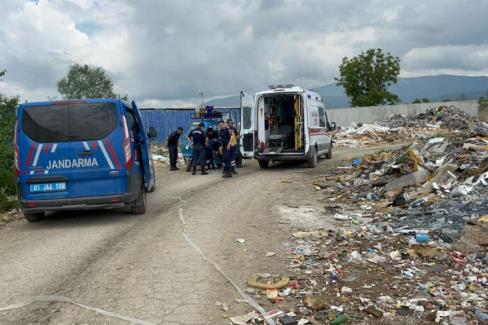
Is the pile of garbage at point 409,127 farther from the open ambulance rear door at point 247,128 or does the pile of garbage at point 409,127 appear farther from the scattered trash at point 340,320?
the scattered trash at point 340,320

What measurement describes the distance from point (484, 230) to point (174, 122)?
2557cm

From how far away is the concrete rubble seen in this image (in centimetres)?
466

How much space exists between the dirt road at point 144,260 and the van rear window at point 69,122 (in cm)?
148

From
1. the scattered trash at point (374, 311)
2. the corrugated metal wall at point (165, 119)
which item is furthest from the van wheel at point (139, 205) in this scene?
the corrugated metal wall at point (165, 119)

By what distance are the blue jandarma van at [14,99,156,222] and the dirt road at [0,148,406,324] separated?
1.62 ft

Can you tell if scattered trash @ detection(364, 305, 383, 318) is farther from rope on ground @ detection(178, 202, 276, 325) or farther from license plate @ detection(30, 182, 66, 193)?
license plate @ detection(30, 182, 66, 193)

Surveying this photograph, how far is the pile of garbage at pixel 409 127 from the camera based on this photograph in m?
30.1

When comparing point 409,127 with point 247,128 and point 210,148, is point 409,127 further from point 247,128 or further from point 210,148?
point 210,148

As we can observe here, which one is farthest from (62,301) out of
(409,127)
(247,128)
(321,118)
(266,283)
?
(409,127)

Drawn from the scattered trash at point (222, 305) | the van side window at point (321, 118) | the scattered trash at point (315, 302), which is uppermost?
the van side window at point (321, 118)

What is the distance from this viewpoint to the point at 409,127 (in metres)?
34.4

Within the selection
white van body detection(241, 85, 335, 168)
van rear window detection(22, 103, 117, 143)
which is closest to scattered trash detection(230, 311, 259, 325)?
van rear window detection(22, 103, 117, 143)

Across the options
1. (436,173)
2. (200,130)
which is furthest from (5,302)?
(200,130)

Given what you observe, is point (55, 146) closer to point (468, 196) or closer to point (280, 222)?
point (280, 222)
